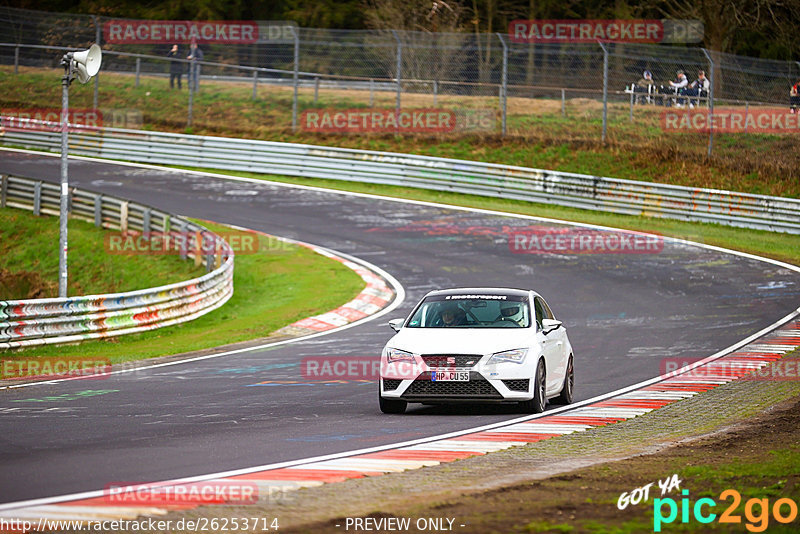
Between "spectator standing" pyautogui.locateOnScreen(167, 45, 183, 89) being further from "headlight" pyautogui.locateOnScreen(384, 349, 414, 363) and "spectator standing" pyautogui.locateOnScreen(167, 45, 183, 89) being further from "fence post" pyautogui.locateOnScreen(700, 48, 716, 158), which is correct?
"headlight" pyautogui.locateOnScreen(384, 349, 414, 363)

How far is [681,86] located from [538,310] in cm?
2288

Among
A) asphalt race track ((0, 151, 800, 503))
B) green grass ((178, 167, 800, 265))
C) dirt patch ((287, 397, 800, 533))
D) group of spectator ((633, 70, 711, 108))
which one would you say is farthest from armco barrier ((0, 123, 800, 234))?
dirt patch ((287, 397, 800, 533))

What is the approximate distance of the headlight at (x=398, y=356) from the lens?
1195cm

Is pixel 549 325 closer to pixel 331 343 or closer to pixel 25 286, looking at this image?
pixel 331 343

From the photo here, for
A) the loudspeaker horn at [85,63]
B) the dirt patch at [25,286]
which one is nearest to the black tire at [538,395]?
the loudspeaker horn at [85,63]

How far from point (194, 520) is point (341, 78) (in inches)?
1334

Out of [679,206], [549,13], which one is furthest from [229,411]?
[549,13]

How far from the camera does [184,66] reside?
43.1 m

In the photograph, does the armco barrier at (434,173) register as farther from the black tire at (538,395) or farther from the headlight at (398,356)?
the headlight at (398,356)

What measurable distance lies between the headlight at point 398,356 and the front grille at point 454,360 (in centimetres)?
21

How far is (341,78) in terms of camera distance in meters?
39.6

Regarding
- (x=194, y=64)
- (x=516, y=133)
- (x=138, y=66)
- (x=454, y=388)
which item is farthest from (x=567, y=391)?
(x=138, y=66)

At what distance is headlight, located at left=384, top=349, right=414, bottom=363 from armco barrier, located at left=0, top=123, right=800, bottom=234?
21.5 metres

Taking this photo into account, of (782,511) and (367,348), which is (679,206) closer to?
(367,348)
